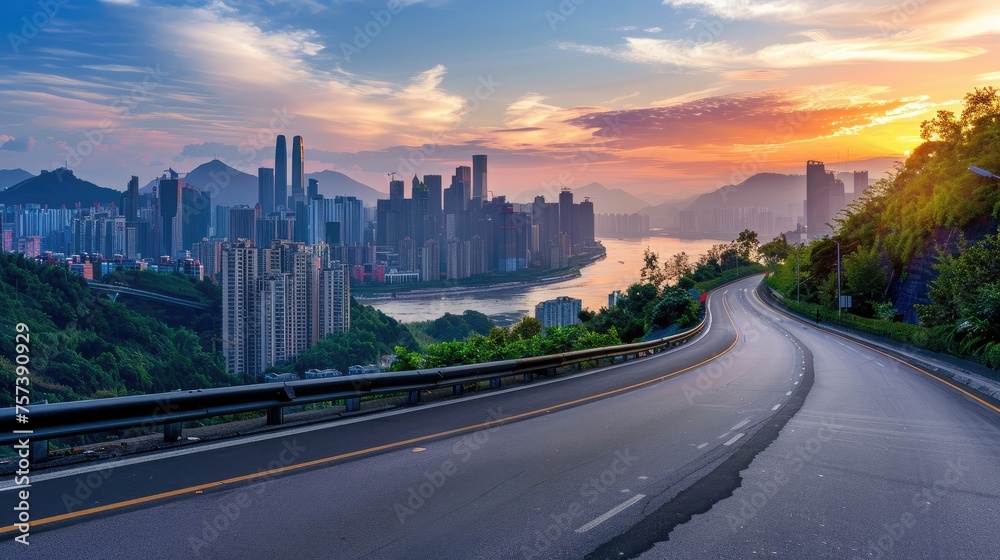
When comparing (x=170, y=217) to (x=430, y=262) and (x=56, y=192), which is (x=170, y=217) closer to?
(x=56, y=192)

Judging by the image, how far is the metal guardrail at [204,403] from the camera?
6.93m

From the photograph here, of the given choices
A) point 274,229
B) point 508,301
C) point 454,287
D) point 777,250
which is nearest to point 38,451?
point 508,301

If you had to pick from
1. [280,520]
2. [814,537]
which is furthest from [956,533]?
[280,520]

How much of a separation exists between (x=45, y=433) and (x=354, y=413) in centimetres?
472

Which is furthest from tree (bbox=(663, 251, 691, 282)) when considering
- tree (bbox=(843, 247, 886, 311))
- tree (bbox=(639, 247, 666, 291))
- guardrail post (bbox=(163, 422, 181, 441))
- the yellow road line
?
guardrail post (bbox=(163, 422, 181, 441))

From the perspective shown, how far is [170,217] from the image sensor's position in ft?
538

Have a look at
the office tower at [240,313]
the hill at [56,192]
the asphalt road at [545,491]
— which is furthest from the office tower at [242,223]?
the asphalt road at [545,491]

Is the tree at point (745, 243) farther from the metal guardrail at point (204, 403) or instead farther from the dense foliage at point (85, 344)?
the metal guardrail at point (204, 403)

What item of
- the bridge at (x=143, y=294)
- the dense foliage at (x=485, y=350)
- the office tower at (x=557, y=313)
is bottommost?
the office tower at (x=557, y=313)

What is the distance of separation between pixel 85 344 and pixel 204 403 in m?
68.0

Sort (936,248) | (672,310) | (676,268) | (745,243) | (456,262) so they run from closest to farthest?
1. (936,248)
2. (672,310)
3. (676,268)
4. (745,243)
5. (456,262)

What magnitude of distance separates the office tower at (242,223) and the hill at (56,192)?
2751 cm

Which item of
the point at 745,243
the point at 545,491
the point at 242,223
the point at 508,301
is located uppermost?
the point at 242,223

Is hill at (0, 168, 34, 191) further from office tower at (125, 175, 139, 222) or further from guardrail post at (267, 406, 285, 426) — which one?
guardrail post at (267, 406, 285, 426)
